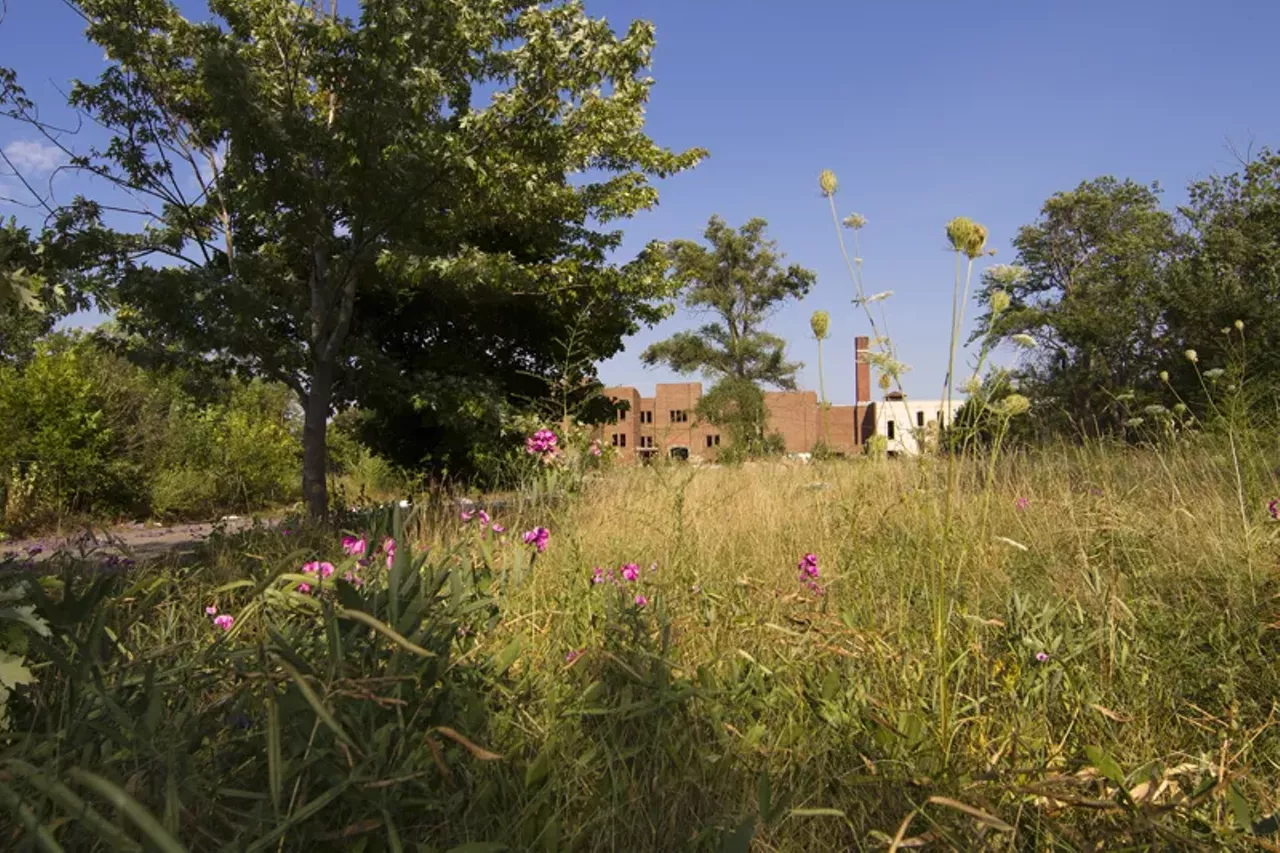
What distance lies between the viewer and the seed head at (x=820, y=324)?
2.05 metres

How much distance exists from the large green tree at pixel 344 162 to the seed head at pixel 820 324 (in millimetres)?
4101

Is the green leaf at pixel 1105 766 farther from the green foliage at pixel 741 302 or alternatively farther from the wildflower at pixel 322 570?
the green foliage at pixel 741 302

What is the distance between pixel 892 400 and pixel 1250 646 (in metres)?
1.18

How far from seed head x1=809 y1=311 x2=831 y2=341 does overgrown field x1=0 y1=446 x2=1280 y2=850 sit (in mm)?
617

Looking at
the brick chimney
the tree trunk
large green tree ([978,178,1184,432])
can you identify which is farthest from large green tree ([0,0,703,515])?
large green tree ([978,178,1184,432])

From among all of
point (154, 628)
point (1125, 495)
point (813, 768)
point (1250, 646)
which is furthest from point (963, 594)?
point (154, 628)

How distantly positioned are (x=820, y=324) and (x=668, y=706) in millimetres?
1106

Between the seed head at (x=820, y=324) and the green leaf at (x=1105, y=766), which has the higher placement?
the seed head at (x=820, y=324)

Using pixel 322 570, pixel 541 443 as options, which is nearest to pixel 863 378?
pixel 541 443

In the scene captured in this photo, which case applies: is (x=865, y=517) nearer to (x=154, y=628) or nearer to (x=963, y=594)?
(x=963, y=594)

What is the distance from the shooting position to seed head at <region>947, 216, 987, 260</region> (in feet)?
5.02

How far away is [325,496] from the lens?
625 cm


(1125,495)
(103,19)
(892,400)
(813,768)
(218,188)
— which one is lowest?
(813,768)

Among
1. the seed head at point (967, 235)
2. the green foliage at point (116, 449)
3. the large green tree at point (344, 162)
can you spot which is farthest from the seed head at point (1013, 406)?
the green foliage at point (116, 449)
